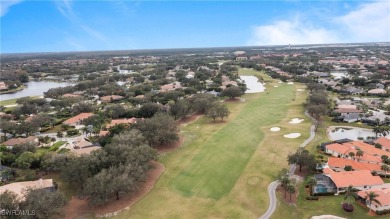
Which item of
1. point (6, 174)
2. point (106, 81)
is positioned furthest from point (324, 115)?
point (106, 81)

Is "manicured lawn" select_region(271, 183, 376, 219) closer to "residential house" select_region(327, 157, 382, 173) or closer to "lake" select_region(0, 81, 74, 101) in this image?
"residential house" select_region(327, 157, 382, 173)

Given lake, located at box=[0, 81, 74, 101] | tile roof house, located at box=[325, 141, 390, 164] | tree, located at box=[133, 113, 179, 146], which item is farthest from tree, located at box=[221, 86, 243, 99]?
lake, located at box=[0, 81, 74, 101]

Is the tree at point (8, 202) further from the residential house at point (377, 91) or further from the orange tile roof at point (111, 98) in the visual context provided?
the residential house at point (377, 91)

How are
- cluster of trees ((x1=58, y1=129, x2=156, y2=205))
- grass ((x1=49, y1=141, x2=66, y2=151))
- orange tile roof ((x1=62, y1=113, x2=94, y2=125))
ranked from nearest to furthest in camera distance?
1. cluster of trees ((x1=58, y1=129, x2=156, y2=205))
2. grass ((x1=49, y1=141, x2=66, y2=151))
3. orange tile roof ((x1=62, y1=113, x2=94, y2=125))

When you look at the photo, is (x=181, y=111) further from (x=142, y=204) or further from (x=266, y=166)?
(x=142, y=204)

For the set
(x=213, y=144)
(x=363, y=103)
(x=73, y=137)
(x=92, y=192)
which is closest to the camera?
(x=92, y=192)
